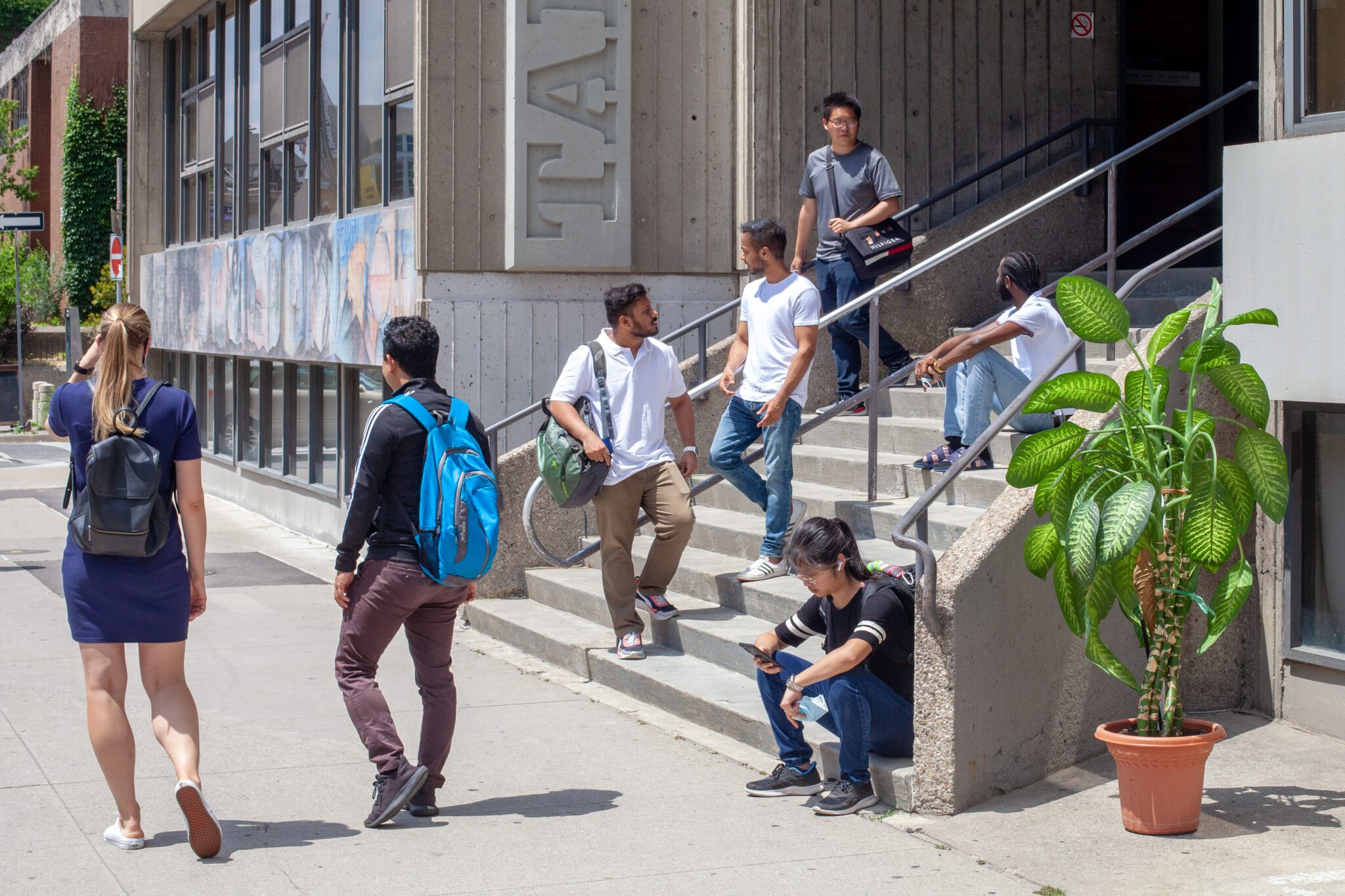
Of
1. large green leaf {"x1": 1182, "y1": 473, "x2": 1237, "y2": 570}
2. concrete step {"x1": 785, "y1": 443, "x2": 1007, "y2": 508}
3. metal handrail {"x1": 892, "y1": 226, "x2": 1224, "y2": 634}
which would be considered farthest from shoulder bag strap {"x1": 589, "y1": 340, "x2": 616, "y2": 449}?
large green leaf {"x1": 1182, "y1": 473, "x2": 1237, "y2": 570}

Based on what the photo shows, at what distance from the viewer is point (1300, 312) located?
6352 mm

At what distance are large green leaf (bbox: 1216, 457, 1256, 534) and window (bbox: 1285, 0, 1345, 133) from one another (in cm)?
184

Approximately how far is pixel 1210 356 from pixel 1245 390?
0.17 m

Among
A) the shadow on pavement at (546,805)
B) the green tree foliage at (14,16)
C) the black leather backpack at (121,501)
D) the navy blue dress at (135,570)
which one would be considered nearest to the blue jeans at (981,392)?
the shadow on pavement at (546,805)

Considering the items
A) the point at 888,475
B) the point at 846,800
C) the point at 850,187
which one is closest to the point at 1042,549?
the point at 846,800

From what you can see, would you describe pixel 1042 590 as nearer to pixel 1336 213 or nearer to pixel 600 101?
pixel 1336 213

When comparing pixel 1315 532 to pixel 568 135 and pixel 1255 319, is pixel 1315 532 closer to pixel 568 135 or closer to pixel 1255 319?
pixel 1255 319

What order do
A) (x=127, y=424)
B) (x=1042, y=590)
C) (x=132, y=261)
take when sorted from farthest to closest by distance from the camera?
(x=132, y=261) < (x=1042, y=590) < (x=127, y=424)

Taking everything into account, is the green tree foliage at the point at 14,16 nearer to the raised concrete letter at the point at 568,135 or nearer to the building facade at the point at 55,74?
the building facade at the point at 55,74

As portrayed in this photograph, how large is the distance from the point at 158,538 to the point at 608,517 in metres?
2.98

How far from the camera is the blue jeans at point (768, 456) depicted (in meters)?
7.97

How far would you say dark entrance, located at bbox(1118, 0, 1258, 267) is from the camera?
40.6 ft

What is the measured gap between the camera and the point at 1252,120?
1233 centimetres

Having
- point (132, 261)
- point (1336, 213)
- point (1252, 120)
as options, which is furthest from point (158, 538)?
point (132, 261)
